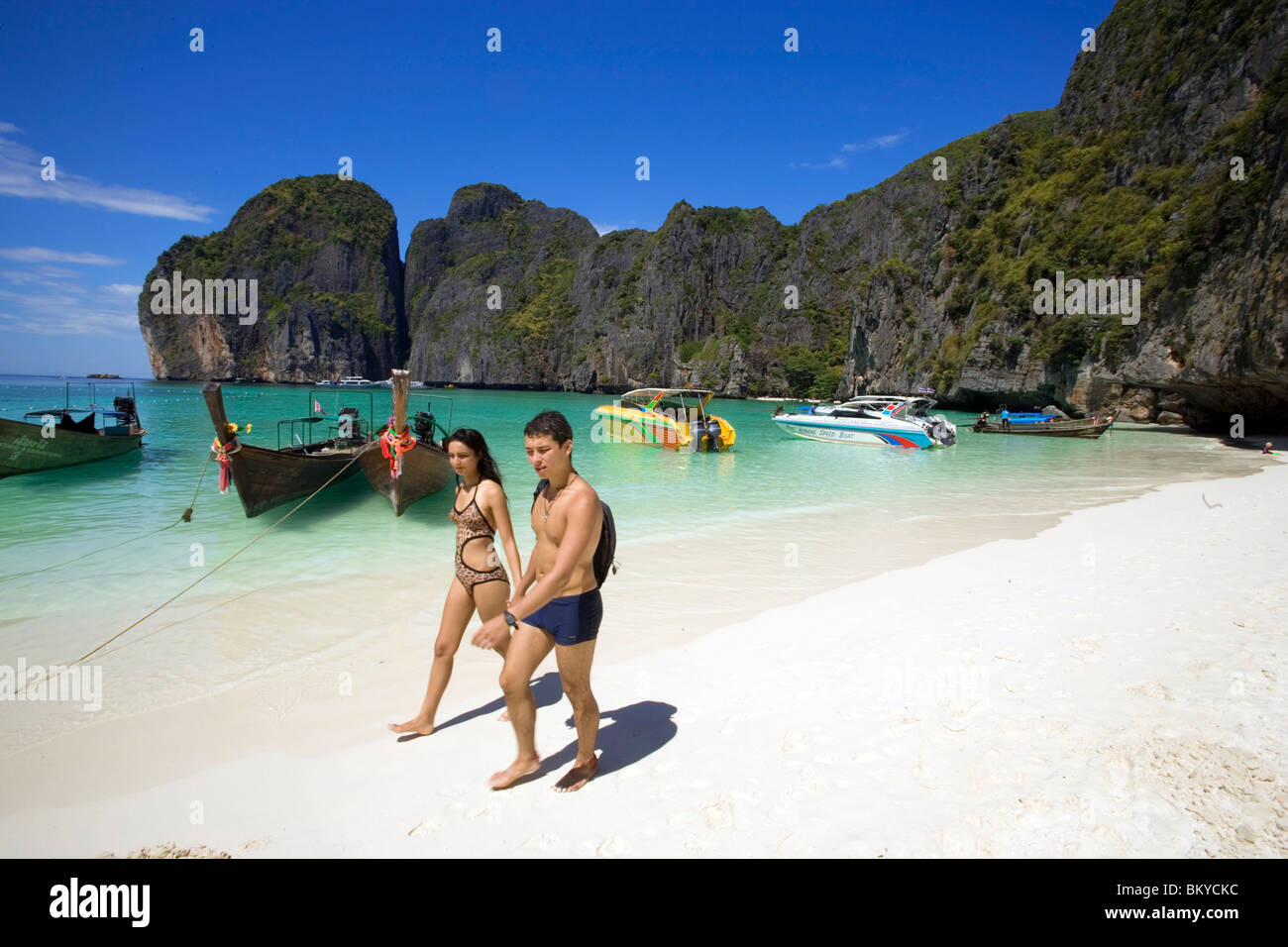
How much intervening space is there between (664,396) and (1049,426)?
19021mm

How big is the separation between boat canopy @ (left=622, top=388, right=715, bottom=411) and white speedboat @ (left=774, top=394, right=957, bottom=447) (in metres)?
5.38

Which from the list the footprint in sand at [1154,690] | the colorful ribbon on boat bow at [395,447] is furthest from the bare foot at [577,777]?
the colorful ribbon on boat bow at [395,447]

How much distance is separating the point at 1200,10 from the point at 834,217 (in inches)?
3568

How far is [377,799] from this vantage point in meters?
3.39

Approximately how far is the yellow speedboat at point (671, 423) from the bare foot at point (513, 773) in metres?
21.4

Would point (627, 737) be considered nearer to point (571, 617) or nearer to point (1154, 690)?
point (571, 617)

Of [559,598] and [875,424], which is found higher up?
[875,424]

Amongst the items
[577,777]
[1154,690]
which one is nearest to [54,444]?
[577,777]

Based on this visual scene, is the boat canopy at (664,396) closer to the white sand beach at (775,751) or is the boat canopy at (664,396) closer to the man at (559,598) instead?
the white sand beach at (775,751)

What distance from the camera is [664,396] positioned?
29.0 metres

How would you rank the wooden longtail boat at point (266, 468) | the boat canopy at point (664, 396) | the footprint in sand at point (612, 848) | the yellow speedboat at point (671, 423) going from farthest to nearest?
the boat canopy at point (664, 396)
the yellow speedboat at point (671, 423)
the wooden longtail boat at point (266, 468)
the footprint in sand at point (612, 848)

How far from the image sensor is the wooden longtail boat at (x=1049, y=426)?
30.5 meters
